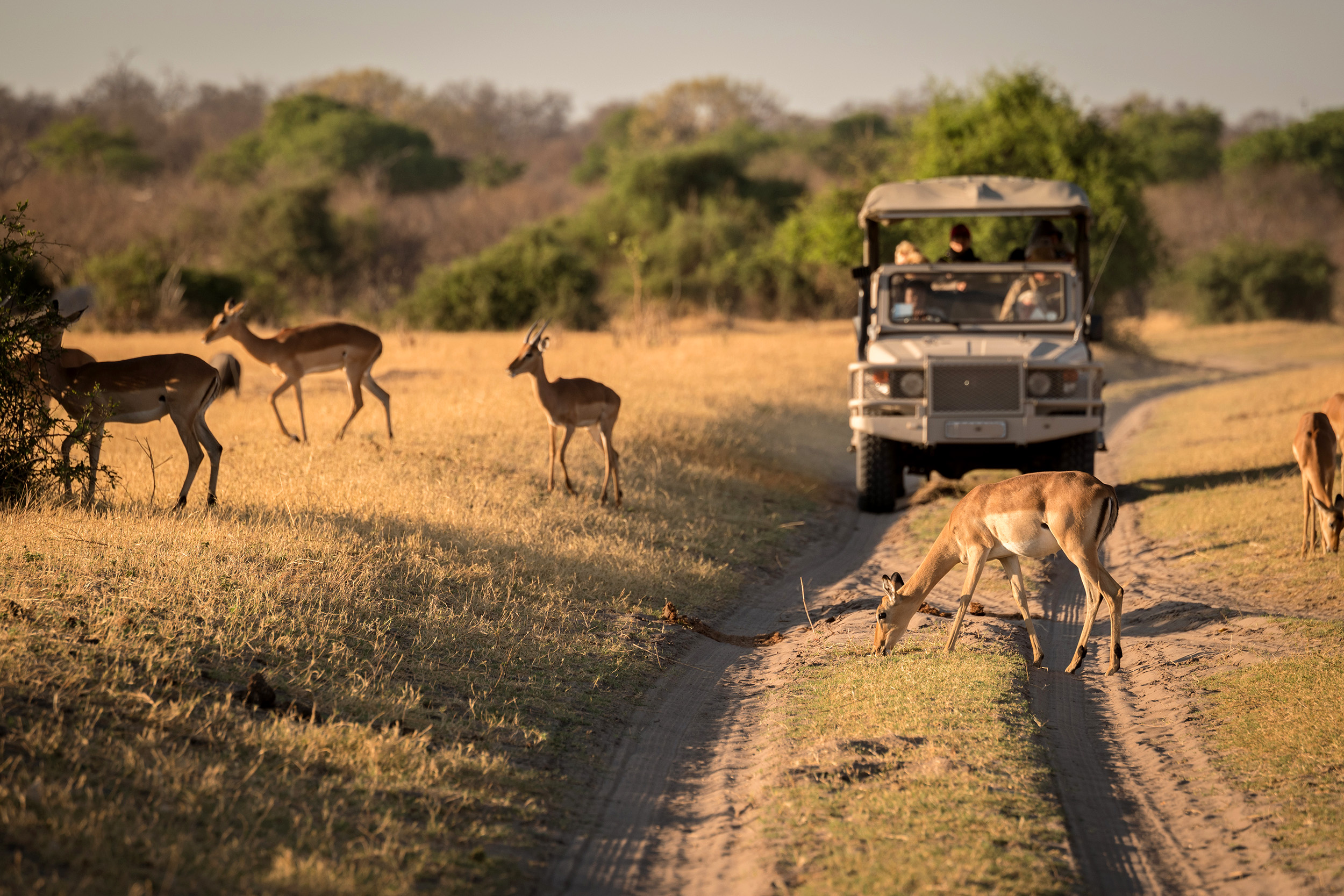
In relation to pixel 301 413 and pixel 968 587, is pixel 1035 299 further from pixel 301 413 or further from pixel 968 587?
pixel 301 413

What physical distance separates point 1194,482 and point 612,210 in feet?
107

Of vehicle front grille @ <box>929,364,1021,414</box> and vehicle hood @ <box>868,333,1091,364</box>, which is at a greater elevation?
vehicle hood @ <box>868,333,1091,364</box>

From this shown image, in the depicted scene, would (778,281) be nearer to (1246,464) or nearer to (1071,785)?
(1246,464)

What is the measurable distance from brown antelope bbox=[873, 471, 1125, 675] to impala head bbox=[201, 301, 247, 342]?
24.9 feet

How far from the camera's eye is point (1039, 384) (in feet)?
31.8

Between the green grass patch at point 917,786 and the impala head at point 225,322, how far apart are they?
763 cm

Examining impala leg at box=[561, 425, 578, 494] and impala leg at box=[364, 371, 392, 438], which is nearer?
impala leg at box=[561, 425, 578, 494]

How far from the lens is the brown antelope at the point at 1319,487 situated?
7703 millimetres

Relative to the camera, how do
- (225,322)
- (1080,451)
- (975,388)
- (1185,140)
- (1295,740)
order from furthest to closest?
1. (1185,140)
2. (225,322)
3. (1080,451)
4. (975,388)
5. (1295,740)

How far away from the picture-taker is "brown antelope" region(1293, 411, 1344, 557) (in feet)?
25.3

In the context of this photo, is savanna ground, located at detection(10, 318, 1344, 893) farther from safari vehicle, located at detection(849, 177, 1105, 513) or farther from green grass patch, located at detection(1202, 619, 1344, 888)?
safari vehicle, located at detection(849, 177, 1105, 513)

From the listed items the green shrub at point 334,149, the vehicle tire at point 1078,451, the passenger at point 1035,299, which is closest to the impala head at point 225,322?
the passenger at point 1035,299

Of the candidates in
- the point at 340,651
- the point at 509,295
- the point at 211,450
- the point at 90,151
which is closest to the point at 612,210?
the point at 509,295

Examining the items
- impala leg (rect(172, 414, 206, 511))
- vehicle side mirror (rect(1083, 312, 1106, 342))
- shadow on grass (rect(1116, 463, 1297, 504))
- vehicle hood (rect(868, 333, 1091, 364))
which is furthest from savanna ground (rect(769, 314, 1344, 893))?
impala leg (rect(172, 414, 206, 511))
